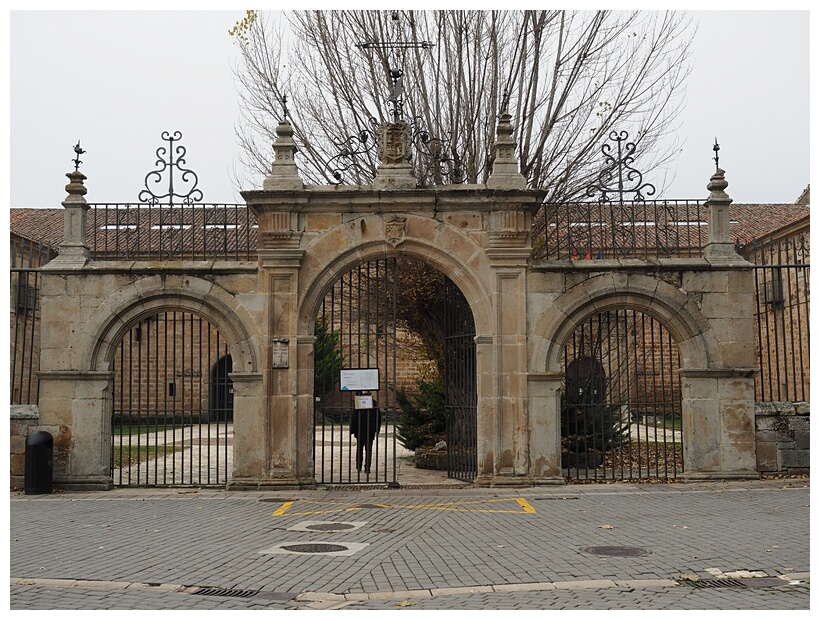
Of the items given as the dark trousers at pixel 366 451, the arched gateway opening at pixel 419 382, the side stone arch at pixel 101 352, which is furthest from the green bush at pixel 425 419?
the side stone arch at pixel 101 352

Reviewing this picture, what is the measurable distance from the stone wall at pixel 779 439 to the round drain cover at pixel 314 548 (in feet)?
25.3

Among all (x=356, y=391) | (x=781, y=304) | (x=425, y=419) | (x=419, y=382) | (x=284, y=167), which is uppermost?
(x=284, y=167)

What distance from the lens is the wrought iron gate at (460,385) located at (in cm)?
1385

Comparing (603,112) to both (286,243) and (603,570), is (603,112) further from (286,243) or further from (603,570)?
(603,570)

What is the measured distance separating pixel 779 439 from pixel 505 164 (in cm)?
594

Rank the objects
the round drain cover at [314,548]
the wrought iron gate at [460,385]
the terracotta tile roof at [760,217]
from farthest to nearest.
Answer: the terracotta tile roof at [760,217] → the wrought iron gate at [460,385] → the round drain cover at [314,548]

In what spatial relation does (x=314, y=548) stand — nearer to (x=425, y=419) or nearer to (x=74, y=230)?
(x=74, y=230)

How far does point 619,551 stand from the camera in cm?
826

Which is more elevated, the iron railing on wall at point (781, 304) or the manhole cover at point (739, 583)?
the iron railing on wall at point (781, 304)

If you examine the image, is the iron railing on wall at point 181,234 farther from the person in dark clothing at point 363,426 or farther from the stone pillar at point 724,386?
the stone pillar at point 724,386

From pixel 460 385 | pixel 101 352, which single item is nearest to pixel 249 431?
pixel 101 352

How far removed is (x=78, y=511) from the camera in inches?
442

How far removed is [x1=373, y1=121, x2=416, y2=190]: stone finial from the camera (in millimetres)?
13242

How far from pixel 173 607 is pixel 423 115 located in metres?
12.5
